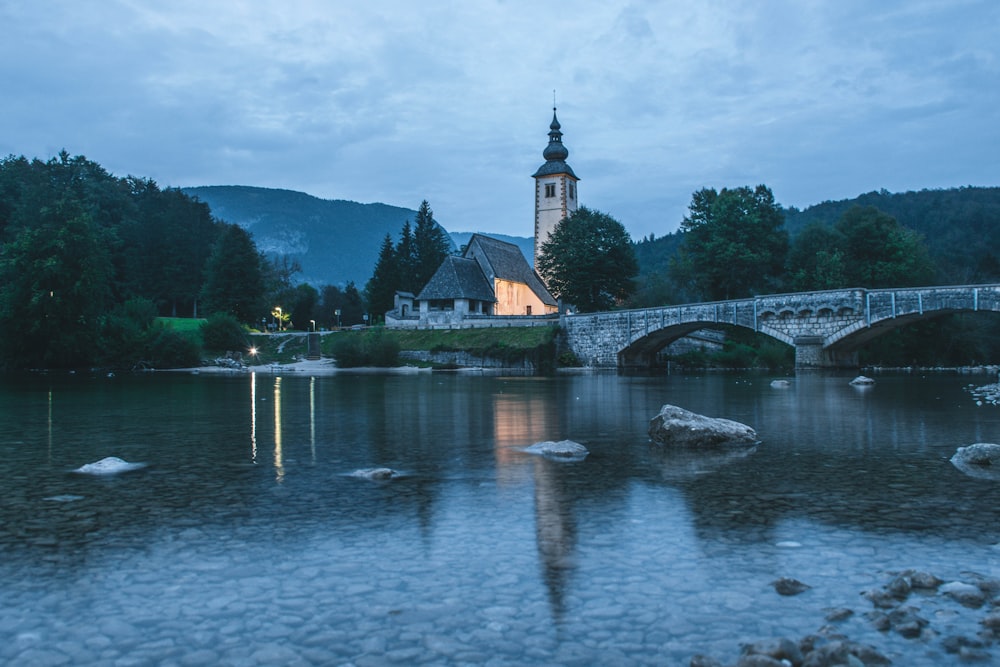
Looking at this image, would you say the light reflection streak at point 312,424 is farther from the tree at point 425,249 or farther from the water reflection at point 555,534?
the tree at point 425,249

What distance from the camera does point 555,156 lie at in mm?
97875

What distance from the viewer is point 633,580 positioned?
637 cm

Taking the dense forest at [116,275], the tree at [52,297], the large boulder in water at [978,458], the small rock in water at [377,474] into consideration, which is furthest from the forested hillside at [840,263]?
the small rock in water at [377,474]

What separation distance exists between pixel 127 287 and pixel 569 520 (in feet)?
311

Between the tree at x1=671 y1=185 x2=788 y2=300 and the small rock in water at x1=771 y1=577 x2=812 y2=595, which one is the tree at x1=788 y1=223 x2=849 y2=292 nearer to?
the tree at x1=671 y1=185 x2=788 y2=300

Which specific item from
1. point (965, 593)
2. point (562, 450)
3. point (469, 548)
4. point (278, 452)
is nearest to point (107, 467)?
point (278, 452)

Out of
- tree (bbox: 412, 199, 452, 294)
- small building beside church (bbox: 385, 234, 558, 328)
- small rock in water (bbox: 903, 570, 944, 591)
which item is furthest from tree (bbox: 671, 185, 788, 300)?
small rock in water (bbox: 903, 570, 944, 591)

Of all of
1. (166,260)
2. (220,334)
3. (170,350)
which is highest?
(166,260)

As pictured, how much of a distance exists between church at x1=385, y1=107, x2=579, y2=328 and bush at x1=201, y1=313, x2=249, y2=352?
691 inches

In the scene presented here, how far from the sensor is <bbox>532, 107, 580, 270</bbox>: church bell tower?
95.9m

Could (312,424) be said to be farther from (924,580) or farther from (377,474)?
(924,580)

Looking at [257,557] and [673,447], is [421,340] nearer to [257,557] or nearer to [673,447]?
[673,447]

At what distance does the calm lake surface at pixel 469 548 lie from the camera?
5156 millimetres

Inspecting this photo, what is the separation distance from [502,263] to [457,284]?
1114 centimetres
